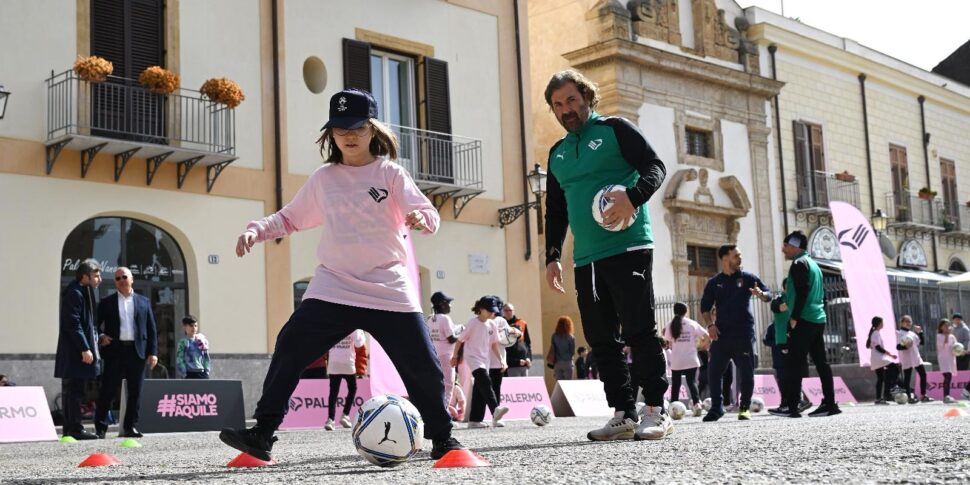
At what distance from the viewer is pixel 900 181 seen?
35781mm

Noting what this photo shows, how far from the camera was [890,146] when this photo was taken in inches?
1404

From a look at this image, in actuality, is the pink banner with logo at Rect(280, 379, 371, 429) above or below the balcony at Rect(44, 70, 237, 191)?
below

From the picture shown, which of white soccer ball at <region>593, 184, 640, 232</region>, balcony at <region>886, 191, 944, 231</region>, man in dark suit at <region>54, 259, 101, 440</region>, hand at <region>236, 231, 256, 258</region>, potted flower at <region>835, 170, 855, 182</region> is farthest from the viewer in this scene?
balcony at <region>886, 191, 944, 231</region>

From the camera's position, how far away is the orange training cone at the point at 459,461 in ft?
17.4

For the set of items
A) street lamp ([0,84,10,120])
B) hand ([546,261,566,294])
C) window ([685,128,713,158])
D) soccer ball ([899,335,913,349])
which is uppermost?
window ([685,128,713,158])

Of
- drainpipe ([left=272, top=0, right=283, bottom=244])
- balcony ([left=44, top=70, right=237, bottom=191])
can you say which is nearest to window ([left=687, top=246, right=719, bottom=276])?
drainpipe ([left=272, top=0, right=283, bottom=244])

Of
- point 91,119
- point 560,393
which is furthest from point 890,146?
point 91,119

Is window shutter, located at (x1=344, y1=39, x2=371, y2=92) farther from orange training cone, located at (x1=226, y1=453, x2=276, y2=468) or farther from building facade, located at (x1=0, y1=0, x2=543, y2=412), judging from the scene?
orange training cone, located at (x1=226, y1=453, x2=276, y2=468)

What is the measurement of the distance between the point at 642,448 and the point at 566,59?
22.2 metres

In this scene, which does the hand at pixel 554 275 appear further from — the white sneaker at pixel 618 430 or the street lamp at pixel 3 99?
the street lamp at pixel 3 99

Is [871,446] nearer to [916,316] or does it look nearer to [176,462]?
[176,462]

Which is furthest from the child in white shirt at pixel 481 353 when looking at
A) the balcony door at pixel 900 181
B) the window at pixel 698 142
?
the balcony door at pixel 900 181

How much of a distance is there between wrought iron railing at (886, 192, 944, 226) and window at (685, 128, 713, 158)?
25.6 feet

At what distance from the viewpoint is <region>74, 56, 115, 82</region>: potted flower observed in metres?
17.3
